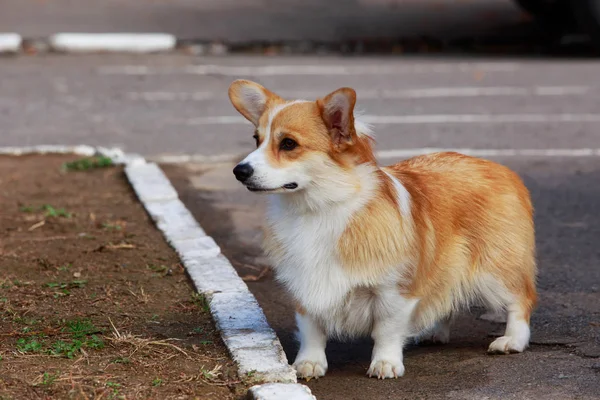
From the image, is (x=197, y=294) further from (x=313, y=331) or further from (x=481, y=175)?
(x=481, y=175)

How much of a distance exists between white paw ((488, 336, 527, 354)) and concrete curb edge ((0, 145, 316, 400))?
0.94m

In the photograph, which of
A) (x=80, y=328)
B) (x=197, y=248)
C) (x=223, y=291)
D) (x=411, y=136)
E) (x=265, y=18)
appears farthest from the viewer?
Result: (x=265, y=18)

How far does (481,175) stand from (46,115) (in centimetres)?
593

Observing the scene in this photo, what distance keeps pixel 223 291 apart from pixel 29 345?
Answer: 1045mm

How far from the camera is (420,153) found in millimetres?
8148

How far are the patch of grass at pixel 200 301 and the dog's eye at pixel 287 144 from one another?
3.32 ft

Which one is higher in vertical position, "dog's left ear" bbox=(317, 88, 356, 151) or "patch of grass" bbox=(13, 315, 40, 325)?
"dog's left ear" bbox=(317, 88, 356, 151)

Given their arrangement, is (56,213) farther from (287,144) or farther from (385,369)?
(385,369)

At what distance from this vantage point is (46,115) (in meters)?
9.76

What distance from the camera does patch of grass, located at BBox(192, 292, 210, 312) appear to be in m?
4.83

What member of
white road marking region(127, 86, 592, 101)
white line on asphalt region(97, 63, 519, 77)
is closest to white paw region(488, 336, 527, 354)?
white road marking region(127, 86, 592, 101)

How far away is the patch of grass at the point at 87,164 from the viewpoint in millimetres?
7691

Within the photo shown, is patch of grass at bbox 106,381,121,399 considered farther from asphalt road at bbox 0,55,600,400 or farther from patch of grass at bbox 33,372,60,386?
asphalt road at bbox 0,55,600,400

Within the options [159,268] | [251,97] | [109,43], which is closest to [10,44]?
[109,43]
